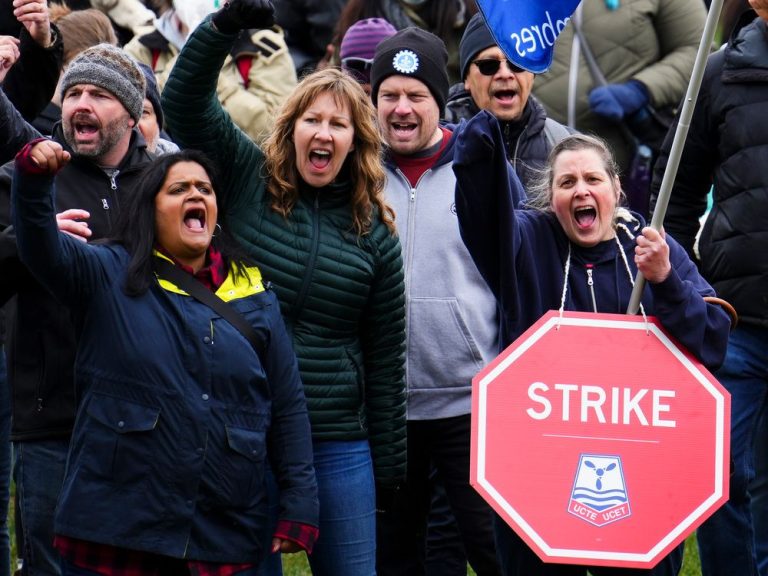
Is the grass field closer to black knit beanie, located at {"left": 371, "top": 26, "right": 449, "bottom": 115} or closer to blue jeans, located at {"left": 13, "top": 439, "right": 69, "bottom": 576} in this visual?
blue jeans, located at {"left": 13, "top": 439, "right": 69, "bottom": 576}

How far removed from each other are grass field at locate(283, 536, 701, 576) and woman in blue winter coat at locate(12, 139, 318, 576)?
243 cm

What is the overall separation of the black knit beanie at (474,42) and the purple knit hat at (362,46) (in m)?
0.49

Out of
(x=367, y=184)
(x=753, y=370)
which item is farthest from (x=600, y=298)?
(x=753, y=370)

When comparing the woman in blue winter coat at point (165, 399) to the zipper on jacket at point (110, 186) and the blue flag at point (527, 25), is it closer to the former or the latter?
the zipper on jacket at point (110, 186)

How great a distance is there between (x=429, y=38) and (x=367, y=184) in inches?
39.8

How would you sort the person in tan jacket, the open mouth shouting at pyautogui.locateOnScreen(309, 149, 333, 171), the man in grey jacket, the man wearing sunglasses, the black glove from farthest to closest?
1. the person in tan jacket
2. the man wearing sunglasses
3. the man in grey jacket
4. the open mouth shouting at pyautogui.locateOnScreen(309, 149, 333, 171)
5. the black glove

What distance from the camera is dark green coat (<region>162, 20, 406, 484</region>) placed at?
5359 millimetres

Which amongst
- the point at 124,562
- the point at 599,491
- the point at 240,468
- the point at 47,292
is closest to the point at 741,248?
the point at 599,491

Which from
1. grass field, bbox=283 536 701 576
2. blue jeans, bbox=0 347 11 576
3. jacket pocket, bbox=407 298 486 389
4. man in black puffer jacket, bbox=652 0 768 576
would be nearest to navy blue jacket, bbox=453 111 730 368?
jacket pocket, bbox=407 298 486 389

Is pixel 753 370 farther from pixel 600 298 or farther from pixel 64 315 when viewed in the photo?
pixel 64 315

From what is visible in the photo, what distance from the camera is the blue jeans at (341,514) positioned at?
5.42 m

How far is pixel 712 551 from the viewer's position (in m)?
6.22

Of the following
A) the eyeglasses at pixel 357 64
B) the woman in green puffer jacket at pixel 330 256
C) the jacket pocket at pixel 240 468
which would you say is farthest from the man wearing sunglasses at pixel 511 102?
the jacket pocket at pixel 240 468

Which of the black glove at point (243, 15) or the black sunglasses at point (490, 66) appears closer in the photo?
the black glove at point (243, 15)
